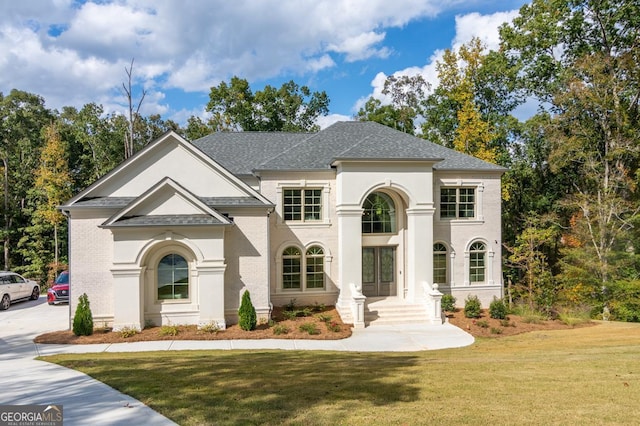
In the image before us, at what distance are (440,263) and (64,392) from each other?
16750mm

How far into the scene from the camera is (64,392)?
26.5 feet

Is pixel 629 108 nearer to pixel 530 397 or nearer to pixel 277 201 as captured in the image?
pixel 277 201

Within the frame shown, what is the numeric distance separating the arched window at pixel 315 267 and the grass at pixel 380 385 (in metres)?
6.78

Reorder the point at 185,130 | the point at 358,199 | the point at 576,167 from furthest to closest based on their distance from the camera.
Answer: the point at 185,130, the point at 576,167, the point at 358,199

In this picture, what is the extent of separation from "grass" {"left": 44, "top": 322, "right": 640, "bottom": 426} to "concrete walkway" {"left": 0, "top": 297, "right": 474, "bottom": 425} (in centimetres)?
42

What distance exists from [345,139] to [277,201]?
5.18 meters

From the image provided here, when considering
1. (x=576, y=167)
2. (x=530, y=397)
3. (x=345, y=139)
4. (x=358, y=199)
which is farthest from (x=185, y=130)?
(x=530, y=397)

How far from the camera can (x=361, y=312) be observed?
1694cm

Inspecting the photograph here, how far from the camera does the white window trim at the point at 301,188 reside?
19.4 metres

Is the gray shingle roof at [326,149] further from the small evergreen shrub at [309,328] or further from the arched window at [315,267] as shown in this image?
the small evergreen shrub at [309,328]

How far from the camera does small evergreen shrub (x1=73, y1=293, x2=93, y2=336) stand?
1470 cm

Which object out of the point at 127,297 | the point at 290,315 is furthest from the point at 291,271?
the point at 127,297

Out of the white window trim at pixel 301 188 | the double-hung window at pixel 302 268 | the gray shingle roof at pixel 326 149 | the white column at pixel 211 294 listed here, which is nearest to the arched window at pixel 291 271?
the double-hung window at pixel 302 268

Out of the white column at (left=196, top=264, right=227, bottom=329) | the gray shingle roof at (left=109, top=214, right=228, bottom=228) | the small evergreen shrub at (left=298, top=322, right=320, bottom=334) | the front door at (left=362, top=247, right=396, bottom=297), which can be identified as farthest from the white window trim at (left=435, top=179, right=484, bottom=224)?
the white column at (left=196, top=264, right=227, bottom=329)
